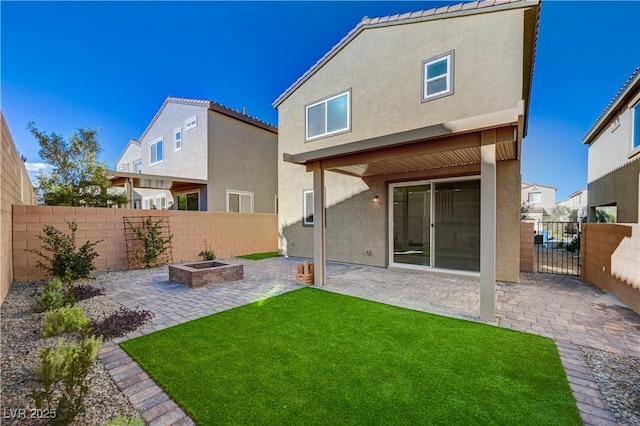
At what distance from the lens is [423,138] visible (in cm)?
502

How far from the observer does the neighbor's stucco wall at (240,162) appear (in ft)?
46.9

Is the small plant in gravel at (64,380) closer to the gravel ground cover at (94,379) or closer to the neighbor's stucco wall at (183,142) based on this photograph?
the gravel ground cover at (94,379)

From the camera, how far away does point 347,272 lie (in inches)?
349

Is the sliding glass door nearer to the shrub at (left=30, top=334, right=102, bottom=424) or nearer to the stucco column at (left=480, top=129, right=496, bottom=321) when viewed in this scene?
the stucco column at (left=480, top=129, right=496, bottom=321)

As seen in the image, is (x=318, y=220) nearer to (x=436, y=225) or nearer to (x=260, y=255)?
(x=436, y=225)

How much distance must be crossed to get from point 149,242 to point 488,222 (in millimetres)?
10093

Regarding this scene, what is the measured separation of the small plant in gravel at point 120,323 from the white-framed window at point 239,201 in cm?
1028

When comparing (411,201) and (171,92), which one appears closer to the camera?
(411,201)

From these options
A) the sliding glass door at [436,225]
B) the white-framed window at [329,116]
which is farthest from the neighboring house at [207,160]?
the sliding glass door at [436,225]

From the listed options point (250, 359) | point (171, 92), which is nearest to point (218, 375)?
point (250, 359)

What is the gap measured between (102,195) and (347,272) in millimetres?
11214

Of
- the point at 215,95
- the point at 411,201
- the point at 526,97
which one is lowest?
the point at 411,201

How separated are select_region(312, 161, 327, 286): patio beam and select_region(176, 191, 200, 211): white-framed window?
992 cm

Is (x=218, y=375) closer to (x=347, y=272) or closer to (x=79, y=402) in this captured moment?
(x=79, y=402)
